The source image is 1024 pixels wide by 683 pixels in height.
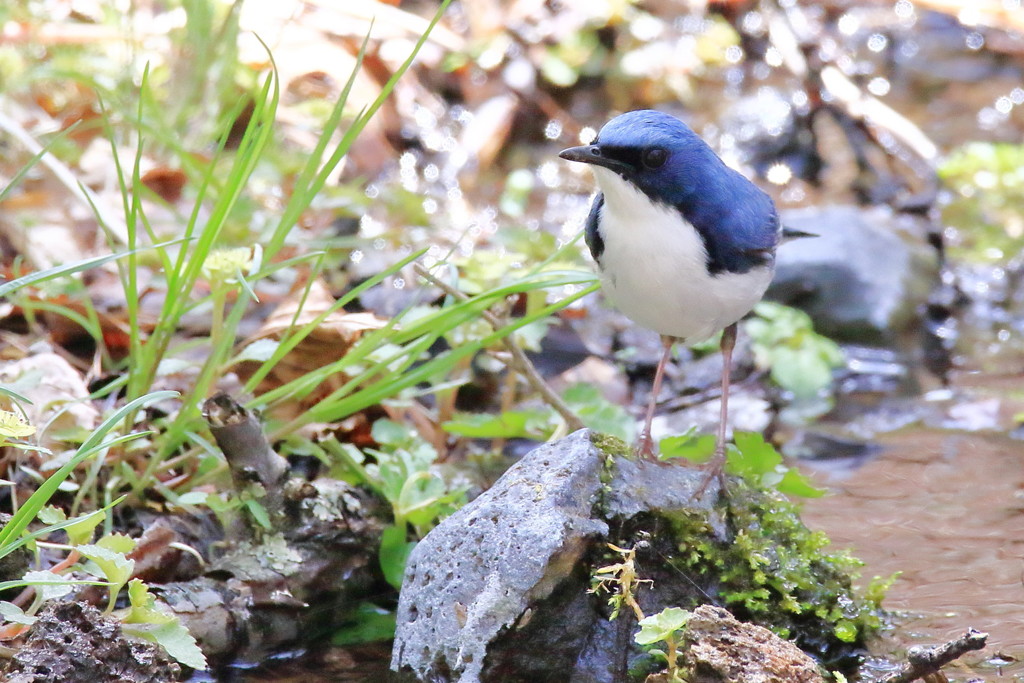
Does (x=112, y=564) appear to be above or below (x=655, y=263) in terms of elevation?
below

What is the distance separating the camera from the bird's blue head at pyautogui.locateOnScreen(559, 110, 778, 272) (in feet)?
11.1

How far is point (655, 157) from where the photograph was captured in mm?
Result: 3406

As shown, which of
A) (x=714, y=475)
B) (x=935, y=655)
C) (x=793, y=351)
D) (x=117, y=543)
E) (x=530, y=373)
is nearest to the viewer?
(x=935, y=655)

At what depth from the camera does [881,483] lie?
4.55 metres

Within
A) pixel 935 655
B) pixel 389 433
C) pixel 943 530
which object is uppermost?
pixel 935 655

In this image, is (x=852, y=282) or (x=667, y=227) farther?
(x=852, y=282)

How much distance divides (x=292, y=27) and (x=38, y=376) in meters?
5.05

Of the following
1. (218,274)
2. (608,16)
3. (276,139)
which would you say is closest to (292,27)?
(276,139)

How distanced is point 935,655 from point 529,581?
0.95m

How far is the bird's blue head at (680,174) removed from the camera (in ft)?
11.1

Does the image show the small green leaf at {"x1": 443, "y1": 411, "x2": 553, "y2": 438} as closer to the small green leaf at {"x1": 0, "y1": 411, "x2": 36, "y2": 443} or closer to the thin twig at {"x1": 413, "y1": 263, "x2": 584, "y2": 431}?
the thin twig at {"x1": 413, "y1": 263, "x2": 584, "y2": 431}

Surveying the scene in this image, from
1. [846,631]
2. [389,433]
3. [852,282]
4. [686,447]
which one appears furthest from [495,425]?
[852,282]

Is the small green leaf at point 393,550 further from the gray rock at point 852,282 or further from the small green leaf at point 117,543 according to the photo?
the gray rock at point 852,282

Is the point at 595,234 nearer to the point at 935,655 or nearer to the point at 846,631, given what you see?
the point at 846,631
